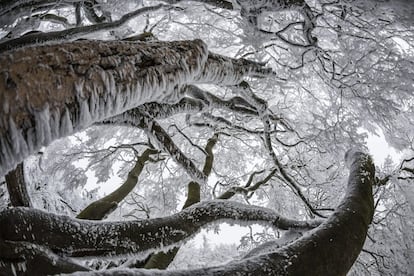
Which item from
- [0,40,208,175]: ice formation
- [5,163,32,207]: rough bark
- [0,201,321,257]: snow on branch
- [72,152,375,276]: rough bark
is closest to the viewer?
[0,40,208,175]: ice formation

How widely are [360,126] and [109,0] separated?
17.7 feet

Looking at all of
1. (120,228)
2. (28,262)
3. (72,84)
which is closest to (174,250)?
(120,228)

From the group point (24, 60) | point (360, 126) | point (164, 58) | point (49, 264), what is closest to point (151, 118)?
point (164, 58)

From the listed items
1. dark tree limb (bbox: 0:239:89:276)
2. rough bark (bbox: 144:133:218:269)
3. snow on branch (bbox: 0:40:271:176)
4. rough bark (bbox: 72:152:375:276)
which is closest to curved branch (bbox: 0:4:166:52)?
snow on branch (bbox: 0:40:271:176)

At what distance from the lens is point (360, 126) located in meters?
6.65

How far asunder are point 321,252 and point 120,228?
1.16 metres

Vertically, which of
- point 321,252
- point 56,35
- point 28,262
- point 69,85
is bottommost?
point 28,262

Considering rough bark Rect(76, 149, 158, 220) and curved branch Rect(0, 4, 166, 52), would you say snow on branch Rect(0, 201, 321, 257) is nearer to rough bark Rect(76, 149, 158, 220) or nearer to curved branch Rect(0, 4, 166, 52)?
curved branch Rect(0, 4, 166, 52)

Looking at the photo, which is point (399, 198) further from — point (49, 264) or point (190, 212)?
point (49, 264)

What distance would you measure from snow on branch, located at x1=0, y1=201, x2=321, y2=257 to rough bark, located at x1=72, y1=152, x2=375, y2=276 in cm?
63

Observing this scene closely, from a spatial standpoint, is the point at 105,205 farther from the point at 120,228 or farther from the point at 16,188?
the point at 120,228

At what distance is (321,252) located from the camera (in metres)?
1.33

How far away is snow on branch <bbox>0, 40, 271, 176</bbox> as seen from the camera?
97 centimetres

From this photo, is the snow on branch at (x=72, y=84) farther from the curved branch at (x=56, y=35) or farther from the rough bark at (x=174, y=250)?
the rough bark at (x=174, y=250)
